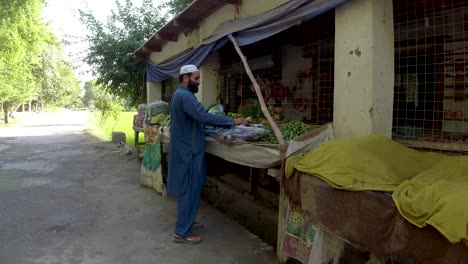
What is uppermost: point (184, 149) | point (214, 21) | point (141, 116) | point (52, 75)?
point (52, 75)

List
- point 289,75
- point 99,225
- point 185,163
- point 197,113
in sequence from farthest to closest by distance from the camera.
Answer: point 289,75 < point 99,225 < point 185,163 < point 197,113

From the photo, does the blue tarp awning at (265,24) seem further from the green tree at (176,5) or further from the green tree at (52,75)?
the green tree at (52,75)

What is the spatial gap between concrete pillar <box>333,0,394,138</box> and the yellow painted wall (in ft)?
4.05

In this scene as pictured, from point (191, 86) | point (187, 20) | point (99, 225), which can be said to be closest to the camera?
point (191, 86)

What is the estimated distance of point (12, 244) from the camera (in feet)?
14.4

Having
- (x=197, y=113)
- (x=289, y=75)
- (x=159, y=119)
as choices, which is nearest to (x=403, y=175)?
(x=197, y=113)

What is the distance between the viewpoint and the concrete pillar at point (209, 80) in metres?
7.33

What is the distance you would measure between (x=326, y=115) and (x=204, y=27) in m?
3.04

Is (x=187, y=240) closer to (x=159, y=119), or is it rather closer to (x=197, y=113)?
(x=197, y=113)

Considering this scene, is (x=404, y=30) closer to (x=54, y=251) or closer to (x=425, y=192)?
(x=425, y=192)

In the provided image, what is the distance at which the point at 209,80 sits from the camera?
743cm

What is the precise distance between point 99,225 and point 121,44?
889 centimetres

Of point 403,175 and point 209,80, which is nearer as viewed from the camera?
point 403,175

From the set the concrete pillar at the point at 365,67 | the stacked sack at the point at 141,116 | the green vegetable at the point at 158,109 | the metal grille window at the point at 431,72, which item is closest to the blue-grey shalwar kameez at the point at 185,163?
the concrete pillar at the point at 365,67
